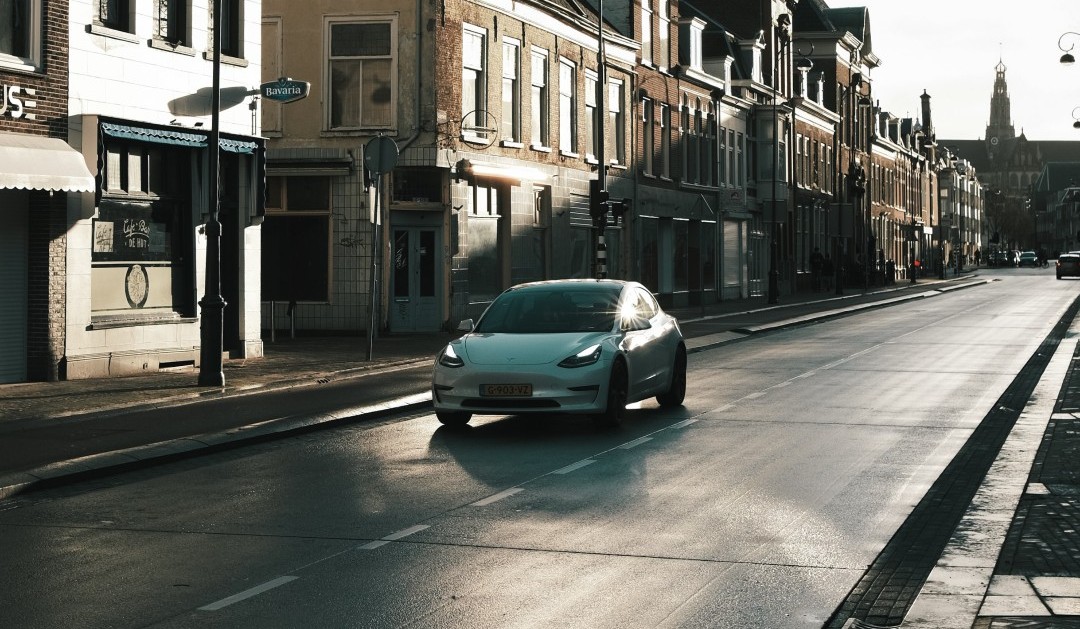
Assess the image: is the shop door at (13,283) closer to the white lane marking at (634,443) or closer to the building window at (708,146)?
the white lane marking at (634,443)

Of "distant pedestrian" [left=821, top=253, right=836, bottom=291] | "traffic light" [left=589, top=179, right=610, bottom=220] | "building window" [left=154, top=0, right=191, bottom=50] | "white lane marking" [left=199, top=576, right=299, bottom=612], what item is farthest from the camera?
"distant pedestrian" [left=821, top=253, right=836, bottom=291]

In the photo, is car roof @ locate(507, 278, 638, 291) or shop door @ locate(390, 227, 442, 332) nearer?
car roof @ locate(507, 278, 638, 291)

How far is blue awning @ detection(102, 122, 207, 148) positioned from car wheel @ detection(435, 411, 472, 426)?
7946mm

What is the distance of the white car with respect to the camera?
13.8m

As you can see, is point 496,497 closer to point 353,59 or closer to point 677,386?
point 677,386

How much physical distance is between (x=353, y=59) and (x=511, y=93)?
5.05 m

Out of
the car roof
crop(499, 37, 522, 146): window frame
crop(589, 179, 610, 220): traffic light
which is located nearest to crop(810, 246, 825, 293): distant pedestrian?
crop(589, 179, 610, 220): traffic light

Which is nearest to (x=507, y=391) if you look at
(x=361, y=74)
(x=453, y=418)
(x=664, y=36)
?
(x=453, y=418)

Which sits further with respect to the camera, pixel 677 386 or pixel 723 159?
pixel 723 159

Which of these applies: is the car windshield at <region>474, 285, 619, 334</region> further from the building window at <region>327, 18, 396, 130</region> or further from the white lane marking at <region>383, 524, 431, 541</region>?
the building window at <region>327, 18, 396, 130</region>

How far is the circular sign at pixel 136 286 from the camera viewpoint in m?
20.9

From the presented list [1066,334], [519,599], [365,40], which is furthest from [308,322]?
[519,599]

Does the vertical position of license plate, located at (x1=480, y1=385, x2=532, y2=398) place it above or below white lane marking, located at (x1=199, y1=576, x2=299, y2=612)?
above

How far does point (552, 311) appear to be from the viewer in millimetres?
15172
